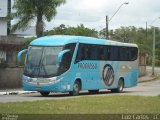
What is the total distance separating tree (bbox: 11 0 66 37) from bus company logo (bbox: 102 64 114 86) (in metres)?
Answer: 9.74

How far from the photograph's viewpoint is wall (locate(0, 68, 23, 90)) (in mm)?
37281

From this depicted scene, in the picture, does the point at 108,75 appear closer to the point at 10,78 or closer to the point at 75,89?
the point at 75,89

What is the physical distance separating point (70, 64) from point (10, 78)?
1036 cm

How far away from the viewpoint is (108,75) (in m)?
33.5

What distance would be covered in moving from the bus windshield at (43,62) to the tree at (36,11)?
1325cm

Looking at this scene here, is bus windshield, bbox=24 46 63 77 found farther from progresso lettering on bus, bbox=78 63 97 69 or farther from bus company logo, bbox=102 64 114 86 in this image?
bus company logo, bbox=102 64 114 86

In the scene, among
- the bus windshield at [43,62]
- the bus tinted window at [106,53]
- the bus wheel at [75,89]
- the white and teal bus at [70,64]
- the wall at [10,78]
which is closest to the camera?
the bus windshield at [43,62]

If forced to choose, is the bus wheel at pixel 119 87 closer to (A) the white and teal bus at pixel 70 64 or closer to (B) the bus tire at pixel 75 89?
(A) the white and teal bus at pixel 70 64

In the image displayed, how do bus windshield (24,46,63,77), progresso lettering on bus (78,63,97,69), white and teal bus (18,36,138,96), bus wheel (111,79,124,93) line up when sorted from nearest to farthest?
1. bus windshield (24,46,63,77)
2. white and teal bus (18,36,138,96)
3. progresso lettering on bus (78,63,97,69)
4. bus wheel (111,79,124,93)

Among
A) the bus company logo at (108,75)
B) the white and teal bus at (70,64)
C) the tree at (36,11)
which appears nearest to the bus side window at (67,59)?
the white and teal bus at (70,64)

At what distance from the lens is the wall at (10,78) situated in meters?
37.3

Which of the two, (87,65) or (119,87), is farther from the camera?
(119,87)

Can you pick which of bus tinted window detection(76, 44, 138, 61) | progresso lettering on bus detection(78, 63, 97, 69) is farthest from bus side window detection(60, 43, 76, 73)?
progresso lettering on bus detection(78, 63, 97, 69)

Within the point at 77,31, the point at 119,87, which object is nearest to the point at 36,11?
the point at 119,87
